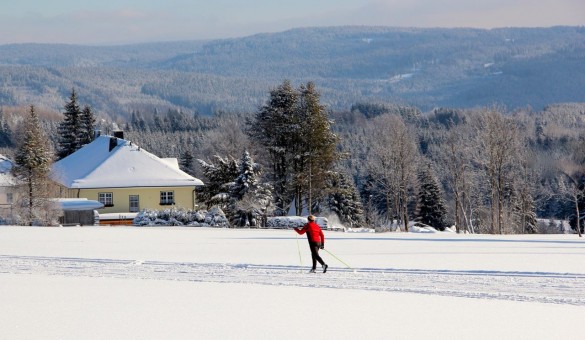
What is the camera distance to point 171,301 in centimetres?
1675

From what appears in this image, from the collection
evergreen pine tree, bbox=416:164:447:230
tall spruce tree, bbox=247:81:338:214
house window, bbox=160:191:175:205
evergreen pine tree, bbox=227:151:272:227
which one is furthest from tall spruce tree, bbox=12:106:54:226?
evergreen pine tree, bbox=416:164:447:230

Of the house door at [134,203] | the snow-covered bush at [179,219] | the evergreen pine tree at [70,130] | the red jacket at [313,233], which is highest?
the evergreen pine tree at [70,130]

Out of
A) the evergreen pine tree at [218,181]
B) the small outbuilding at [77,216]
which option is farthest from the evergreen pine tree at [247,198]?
the small outbuilding at [77,216]

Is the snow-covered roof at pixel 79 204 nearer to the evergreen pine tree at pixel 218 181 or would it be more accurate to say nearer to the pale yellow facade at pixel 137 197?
the pale yellow facade at pixel 137 197

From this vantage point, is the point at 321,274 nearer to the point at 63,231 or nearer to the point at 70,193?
the point at 63,231

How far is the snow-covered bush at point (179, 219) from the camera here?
151 feet

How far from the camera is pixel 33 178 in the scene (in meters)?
46.2

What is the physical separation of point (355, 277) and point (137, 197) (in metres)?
37.7

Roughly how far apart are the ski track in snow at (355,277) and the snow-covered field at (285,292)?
0.03 metres

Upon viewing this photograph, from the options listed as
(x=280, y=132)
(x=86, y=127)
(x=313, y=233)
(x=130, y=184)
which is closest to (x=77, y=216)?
(x=130, y=184)

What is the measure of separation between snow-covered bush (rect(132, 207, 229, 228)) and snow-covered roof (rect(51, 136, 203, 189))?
364 inches

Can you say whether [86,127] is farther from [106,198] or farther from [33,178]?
[33,178]

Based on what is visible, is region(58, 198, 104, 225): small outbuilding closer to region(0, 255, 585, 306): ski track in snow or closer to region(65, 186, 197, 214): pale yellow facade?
region(65, 186, 197, 214): pale yellow facade

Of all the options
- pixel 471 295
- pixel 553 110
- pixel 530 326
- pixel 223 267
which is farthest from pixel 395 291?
pixel 553 110
